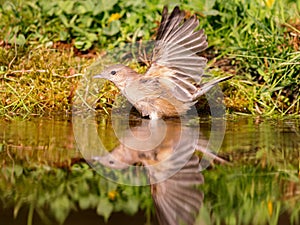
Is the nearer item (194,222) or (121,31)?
(194,222)

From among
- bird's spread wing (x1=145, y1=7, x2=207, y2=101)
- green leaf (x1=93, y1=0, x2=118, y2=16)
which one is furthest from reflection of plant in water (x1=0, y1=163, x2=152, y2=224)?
green leaf (x1=93, y1=0, x2=118, y2=16)

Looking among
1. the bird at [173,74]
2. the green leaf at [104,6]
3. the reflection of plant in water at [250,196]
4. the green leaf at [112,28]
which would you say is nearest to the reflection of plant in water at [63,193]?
the reflection of plant in water at [250,196]

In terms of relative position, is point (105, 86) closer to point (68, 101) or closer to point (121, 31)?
point (68, 101)

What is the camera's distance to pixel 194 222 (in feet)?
10.2

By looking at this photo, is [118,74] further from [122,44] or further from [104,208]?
[104,208]

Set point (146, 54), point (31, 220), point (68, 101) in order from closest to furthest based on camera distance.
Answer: point (31, 220) < point (68, 101) < point (146, 54)

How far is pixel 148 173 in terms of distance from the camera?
388 centimetres

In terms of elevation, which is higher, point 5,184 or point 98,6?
point 98,6

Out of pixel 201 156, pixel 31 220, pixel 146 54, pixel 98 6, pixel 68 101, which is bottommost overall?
pixel 31 220

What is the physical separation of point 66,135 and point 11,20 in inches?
98.8

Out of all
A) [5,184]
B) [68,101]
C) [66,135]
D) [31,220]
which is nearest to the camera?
[31,220]

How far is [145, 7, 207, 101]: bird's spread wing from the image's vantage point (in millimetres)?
5801

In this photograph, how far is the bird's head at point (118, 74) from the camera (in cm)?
603

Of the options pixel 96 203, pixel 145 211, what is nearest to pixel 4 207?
pixel 96 203
